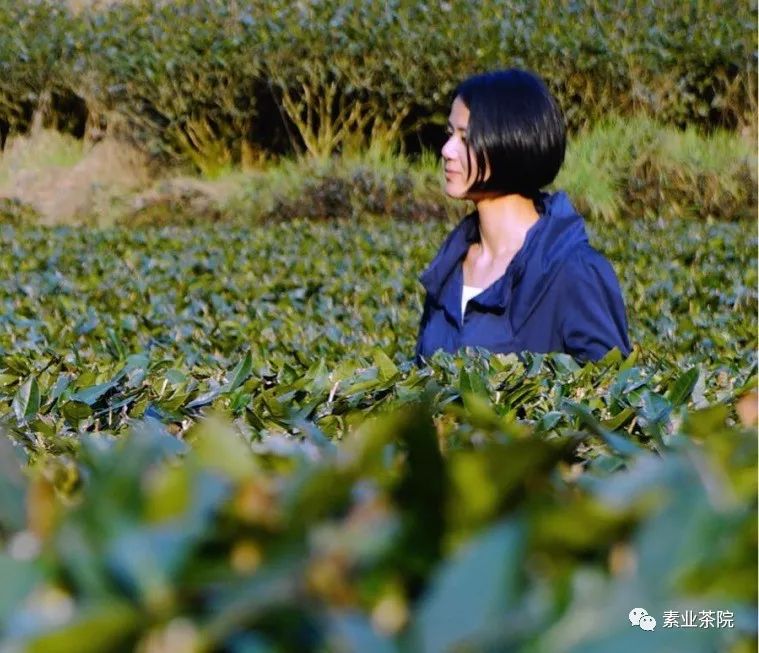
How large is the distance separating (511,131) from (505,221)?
0.93 feet

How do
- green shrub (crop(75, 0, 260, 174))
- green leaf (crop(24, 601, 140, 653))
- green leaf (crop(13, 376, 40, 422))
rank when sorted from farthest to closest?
1. green shrub (crop(75, 0, 260, 174))
2. green leaf (crop(13, 376, 40, 422))
3. green leaf (crop(24, 601, 140, 653))

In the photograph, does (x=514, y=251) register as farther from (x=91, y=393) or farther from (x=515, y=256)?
(x=91, y=393)

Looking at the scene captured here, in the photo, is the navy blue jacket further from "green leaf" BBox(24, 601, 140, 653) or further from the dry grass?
the dry grass

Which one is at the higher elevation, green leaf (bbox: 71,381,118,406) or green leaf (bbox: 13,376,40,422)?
green leaf (bbox: 13,376,40,422)

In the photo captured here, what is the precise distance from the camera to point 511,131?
3.79 m

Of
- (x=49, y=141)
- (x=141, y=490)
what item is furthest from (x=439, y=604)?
(x=49, y=141)

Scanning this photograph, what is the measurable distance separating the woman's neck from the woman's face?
0.27ft

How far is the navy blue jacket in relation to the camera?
12.0 ft

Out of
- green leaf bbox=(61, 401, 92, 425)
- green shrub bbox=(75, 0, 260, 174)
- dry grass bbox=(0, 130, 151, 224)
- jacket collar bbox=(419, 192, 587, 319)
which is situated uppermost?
green leaf bbox=(61, 401, 92, 425)

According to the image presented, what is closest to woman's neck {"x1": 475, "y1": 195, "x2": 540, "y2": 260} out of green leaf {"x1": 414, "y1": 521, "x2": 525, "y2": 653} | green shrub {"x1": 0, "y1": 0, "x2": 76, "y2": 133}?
green leaf {"x1": 414, "y1": 521, "x2": 525, "y2": 653}

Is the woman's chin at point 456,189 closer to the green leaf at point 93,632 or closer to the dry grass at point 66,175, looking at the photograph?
the green leaf at point 93,632

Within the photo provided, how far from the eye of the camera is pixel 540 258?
3.70m

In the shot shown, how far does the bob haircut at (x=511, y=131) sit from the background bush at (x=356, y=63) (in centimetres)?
975

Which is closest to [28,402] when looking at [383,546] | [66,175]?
[383,546]
